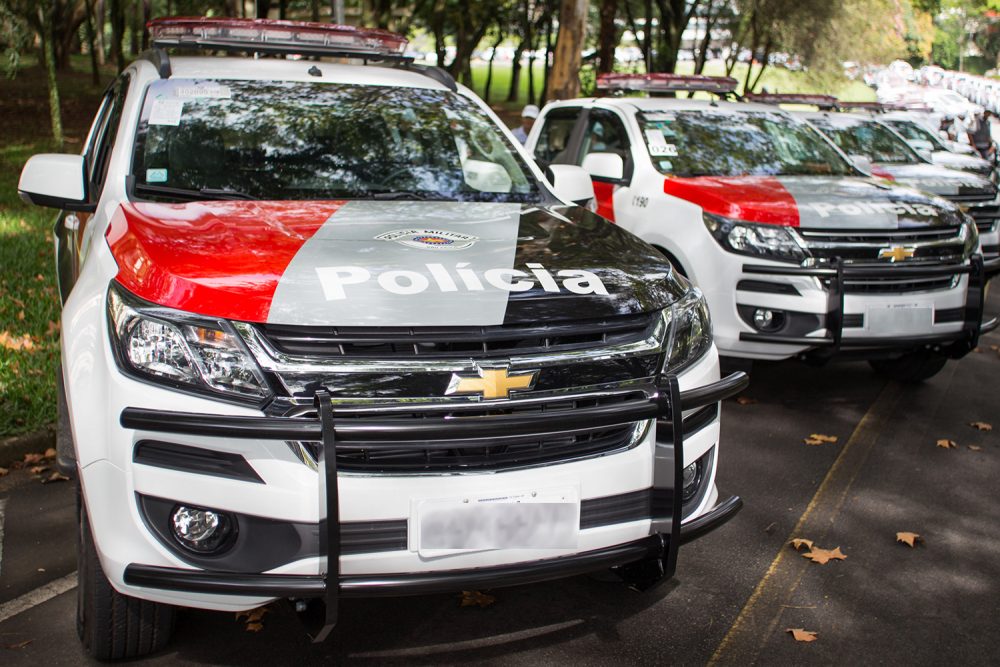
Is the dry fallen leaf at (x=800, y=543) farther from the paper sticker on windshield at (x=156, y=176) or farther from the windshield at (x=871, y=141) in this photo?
the windshield at (x=871, y=141)

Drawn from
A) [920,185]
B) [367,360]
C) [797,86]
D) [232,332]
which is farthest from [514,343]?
[797,86]

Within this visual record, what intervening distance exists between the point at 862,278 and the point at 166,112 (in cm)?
364

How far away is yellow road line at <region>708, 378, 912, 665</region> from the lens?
3318 millimetres

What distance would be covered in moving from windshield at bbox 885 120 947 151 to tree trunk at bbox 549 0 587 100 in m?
4.02

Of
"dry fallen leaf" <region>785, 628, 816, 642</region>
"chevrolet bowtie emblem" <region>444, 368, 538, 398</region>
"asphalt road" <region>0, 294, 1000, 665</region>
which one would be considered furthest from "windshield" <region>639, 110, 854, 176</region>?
"chevrolet bowtie emblem" <region>444, 368, 538, 398</region>

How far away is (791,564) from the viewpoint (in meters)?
3.94

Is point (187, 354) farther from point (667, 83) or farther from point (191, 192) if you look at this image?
point (667, 83)

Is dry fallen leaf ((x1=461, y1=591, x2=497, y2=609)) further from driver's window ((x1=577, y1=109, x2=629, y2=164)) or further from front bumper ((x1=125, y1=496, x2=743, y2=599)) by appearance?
driver's window ((x1=577, y1=109, x2=629, y2=164))

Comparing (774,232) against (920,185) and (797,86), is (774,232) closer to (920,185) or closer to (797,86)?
(920,185)

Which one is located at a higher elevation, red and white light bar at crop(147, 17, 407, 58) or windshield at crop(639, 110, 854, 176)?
red and white light bar at crop(147, 17, 407, 58)

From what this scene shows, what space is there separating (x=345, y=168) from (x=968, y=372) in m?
5.08

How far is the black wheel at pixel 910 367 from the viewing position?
21.5ft

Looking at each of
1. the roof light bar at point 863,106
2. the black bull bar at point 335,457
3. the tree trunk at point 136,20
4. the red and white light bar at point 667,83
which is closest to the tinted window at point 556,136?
the red and white light bar at point 667,83

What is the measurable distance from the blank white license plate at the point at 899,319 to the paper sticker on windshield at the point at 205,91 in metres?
3.45
